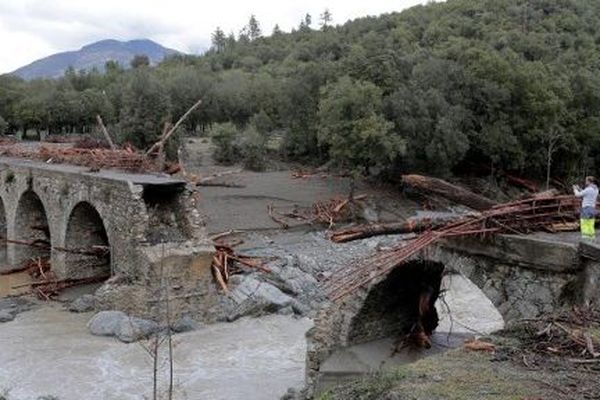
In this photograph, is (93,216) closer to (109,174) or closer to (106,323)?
(109,174)

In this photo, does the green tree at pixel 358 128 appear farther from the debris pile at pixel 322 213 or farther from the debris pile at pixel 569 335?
the debris pile at pixel 569 335

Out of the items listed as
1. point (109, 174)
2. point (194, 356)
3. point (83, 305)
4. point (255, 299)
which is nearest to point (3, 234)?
point (109, 174)

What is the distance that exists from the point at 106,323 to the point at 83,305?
2519mm

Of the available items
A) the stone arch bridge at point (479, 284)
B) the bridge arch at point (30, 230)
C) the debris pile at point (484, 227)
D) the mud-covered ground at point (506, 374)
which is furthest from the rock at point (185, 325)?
the mud-covered ground at point (506, 374)

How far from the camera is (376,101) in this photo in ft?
117

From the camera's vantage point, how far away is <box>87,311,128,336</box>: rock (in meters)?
17.8

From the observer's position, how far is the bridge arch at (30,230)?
26531 mm

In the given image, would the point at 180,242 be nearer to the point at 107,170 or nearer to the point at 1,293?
the point at 107,170

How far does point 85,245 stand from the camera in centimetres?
2320

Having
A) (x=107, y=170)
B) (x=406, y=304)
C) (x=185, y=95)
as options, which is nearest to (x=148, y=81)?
(x=185, y=95)

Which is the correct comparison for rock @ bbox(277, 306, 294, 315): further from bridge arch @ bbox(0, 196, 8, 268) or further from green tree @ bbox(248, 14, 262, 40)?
green tree @ bbox(248, 14, 262, 40)

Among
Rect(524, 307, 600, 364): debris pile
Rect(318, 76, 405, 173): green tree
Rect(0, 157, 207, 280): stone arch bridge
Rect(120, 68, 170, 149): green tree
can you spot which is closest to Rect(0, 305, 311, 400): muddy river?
Rect(0, 157, 207, 280): stone arch bridge

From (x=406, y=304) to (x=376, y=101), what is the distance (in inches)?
993

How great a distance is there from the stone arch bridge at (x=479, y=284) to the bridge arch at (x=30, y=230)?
1848cm
